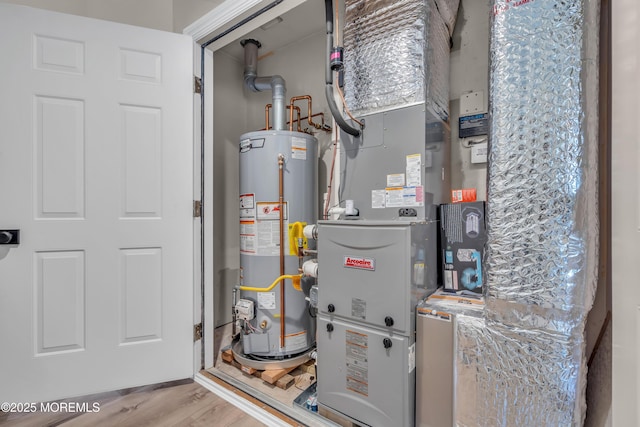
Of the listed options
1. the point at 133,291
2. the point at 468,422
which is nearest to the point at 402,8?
the point at 468,422

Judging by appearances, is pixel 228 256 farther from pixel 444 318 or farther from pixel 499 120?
pixel 499 120

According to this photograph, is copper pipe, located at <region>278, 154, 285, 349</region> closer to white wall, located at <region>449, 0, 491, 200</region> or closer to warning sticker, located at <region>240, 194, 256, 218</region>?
warning sticker, located at <region>240, 194, 256, 218</region>

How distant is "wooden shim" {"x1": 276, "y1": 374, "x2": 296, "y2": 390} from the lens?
1.80m

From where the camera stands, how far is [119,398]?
1.67 m

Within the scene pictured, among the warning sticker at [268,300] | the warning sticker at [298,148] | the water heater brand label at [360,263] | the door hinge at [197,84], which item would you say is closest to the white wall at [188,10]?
the door hinge at [197,84]

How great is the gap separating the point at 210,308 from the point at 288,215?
796 mm

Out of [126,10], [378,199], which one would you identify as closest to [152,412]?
[378,199]

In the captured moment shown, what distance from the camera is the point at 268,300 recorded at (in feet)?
6.42

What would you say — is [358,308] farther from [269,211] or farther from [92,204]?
[92,204]

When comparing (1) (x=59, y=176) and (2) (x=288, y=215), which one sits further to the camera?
(2) (x=288, y=215)

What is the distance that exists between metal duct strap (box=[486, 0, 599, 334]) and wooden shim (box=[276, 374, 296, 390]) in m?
1.30

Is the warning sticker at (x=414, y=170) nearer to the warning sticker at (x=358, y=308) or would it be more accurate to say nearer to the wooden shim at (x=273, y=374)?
the warning sticker at (x=358, y=308)

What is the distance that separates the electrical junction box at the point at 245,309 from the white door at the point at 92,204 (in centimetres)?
30

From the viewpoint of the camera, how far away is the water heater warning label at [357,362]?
1.33 m
